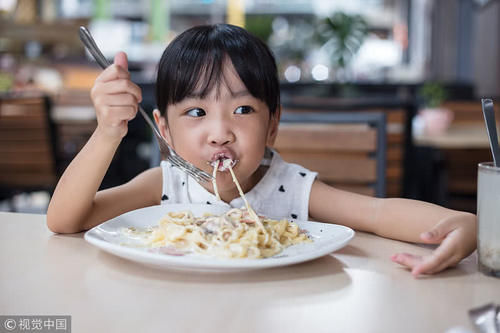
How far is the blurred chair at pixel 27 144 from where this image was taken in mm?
3404

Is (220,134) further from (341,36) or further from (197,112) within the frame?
(341,36)

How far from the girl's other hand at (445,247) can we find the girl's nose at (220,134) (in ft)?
1.32

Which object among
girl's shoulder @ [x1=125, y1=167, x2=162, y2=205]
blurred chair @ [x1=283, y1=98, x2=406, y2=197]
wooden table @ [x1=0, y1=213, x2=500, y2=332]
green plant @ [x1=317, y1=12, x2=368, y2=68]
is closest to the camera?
wooden table @ [x1=0, y1=213, x2=500, y2=332]

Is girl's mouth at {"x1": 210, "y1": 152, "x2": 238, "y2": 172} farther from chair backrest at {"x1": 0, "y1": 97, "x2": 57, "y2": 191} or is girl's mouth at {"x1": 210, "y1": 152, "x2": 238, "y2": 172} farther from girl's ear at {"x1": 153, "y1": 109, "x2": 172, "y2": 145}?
chair backrest at {"x1": 0, "y1": 97, "x2": 57, "y2": 191}

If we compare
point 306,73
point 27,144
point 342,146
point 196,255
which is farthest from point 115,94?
point 306,73

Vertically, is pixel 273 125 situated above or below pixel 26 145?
above

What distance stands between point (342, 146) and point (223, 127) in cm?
88

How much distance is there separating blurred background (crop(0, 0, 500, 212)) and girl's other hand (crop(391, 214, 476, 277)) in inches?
40.4

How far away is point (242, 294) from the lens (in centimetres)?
64

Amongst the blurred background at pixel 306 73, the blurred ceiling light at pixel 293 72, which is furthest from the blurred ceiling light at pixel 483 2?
the blurred ceiling light at pixel 293 72

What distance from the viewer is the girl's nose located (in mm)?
1039

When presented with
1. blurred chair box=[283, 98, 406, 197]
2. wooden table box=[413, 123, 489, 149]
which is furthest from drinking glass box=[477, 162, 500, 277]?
wooden table box=[413, 123, 489, 149]

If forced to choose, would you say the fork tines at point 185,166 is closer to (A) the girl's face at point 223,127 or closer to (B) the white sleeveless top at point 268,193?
(A) the girl's face at point 223,127

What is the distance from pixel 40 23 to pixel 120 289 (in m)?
8.38
